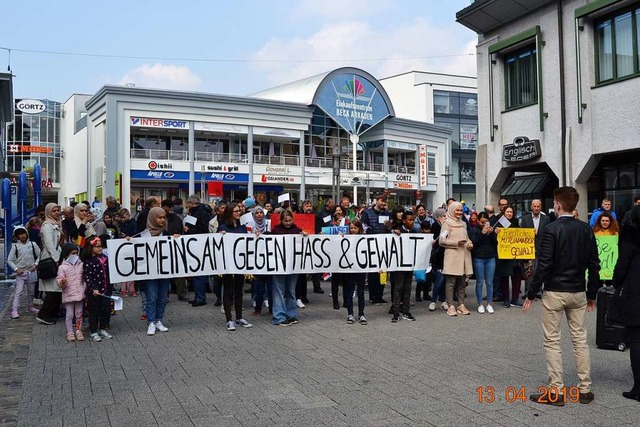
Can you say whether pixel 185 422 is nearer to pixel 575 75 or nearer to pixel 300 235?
pixel 300 235

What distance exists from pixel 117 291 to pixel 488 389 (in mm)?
10350

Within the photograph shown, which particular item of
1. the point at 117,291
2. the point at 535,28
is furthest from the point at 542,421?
the point at 535,28

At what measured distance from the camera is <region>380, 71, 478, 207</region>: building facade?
72.9m

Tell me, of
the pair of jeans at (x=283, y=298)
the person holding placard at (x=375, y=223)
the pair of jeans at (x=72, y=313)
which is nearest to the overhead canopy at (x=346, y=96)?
the person holding placard at (x=375, y=223)

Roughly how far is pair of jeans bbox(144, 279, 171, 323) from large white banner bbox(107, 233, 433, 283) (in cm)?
16

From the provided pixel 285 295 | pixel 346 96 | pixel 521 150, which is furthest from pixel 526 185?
pixel 346 96

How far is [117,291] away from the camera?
14.5 m

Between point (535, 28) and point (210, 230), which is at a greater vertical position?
point (535, 28)

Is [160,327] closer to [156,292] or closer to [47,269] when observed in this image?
[156,292]

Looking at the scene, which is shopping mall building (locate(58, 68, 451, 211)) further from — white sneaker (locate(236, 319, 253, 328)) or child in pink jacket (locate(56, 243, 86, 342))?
child in pink jacket (locate(56, 243, 86, 342))

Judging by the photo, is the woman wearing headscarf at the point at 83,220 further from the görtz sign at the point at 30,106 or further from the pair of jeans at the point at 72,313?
the görtz sign at the point at 30,106

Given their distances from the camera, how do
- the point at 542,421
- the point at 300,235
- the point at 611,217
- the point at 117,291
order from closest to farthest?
the point at 542,421
the point at 300,235
the point at 611,217
the point at 117,291

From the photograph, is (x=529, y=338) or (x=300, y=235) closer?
(x=529, y=338)

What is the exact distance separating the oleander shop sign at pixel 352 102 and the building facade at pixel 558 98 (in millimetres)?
31798
